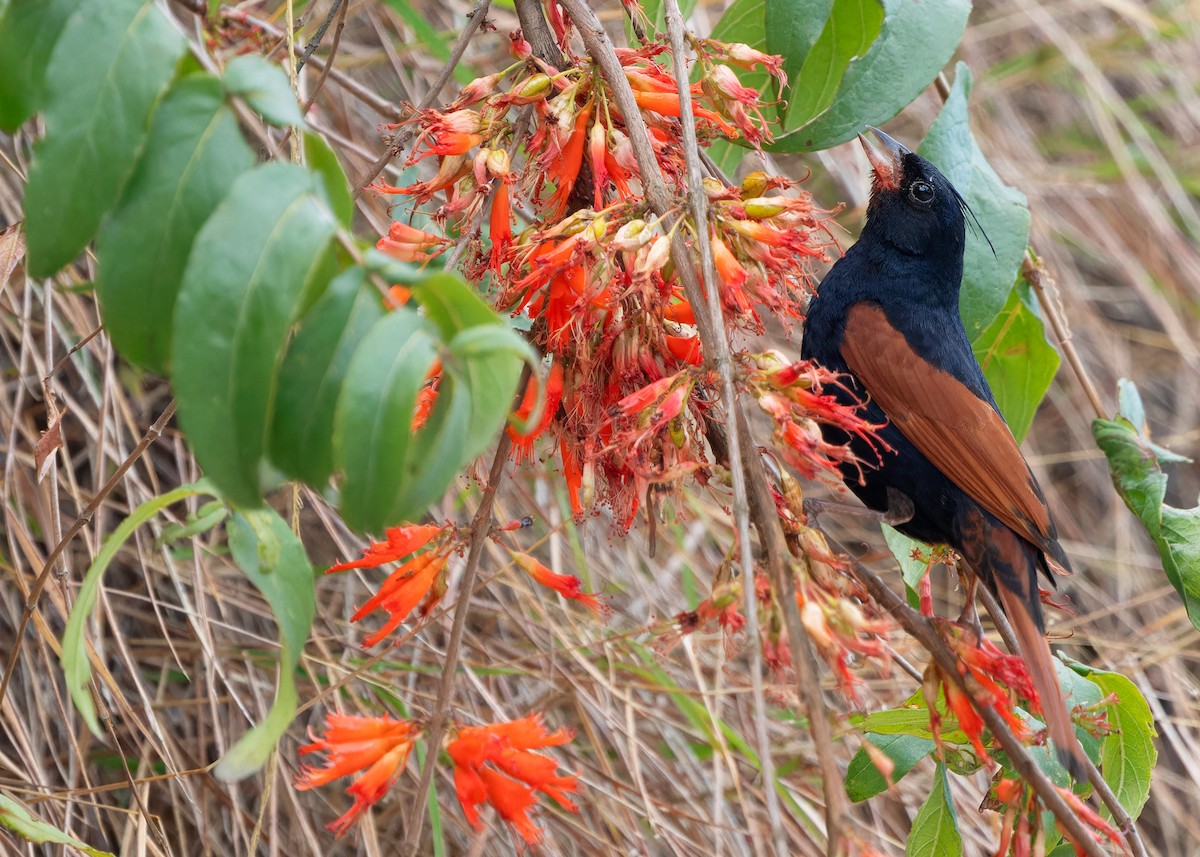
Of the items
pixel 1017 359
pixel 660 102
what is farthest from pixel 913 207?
pixel 660 102

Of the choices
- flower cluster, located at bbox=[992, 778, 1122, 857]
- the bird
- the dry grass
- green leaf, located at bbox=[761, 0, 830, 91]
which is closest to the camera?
flower cluster, located at bbox=[992, 778, 1122, 857]

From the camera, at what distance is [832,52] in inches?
84.7

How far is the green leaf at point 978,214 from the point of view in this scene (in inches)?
103

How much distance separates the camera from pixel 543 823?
291 centimetres

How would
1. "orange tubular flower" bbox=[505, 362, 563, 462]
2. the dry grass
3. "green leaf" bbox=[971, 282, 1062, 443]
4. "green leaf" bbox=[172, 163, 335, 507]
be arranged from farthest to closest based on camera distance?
"green leaf" bbox=[971, 282, 1062, 443] → the dry grass → "orange tubular flower" bbox=[505, 362, 563, 462] → "green leaf" bbox=[172, 163, 335, 507]

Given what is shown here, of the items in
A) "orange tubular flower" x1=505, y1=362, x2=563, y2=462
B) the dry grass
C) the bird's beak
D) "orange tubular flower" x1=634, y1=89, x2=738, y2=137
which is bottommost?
the dry grass

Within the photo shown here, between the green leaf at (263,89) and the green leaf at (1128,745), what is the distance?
1764 millimetres

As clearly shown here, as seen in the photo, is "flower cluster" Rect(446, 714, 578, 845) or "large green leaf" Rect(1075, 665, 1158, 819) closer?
"flower cluster" Rect(446, 714, 578, 845)

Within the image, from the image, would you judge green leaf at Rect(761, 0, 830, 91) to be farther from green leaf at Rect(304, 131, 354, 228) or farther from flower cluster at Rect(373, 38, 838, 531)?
green leaf at Rect(304, 131, 354, 228)

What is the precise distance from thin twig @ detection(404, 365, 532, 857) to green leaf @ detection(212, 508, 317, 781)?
0.68 feet

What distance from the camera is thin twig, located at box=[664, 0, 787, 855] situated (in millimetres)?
1232

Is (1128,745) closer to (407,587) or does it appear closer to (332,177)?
(407,587)

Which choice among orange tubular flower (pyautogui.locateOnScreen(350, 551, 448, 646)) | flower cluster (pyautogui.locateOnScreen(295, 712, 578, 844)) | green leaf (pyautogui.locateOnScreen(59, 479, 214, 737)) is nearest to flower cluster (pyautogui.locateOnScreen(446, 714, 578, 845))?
flower cluster (pyautogui.locateOnScreen(295, 712, 578, 844))

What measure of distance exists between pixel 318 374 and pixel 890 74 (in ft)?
5.14
